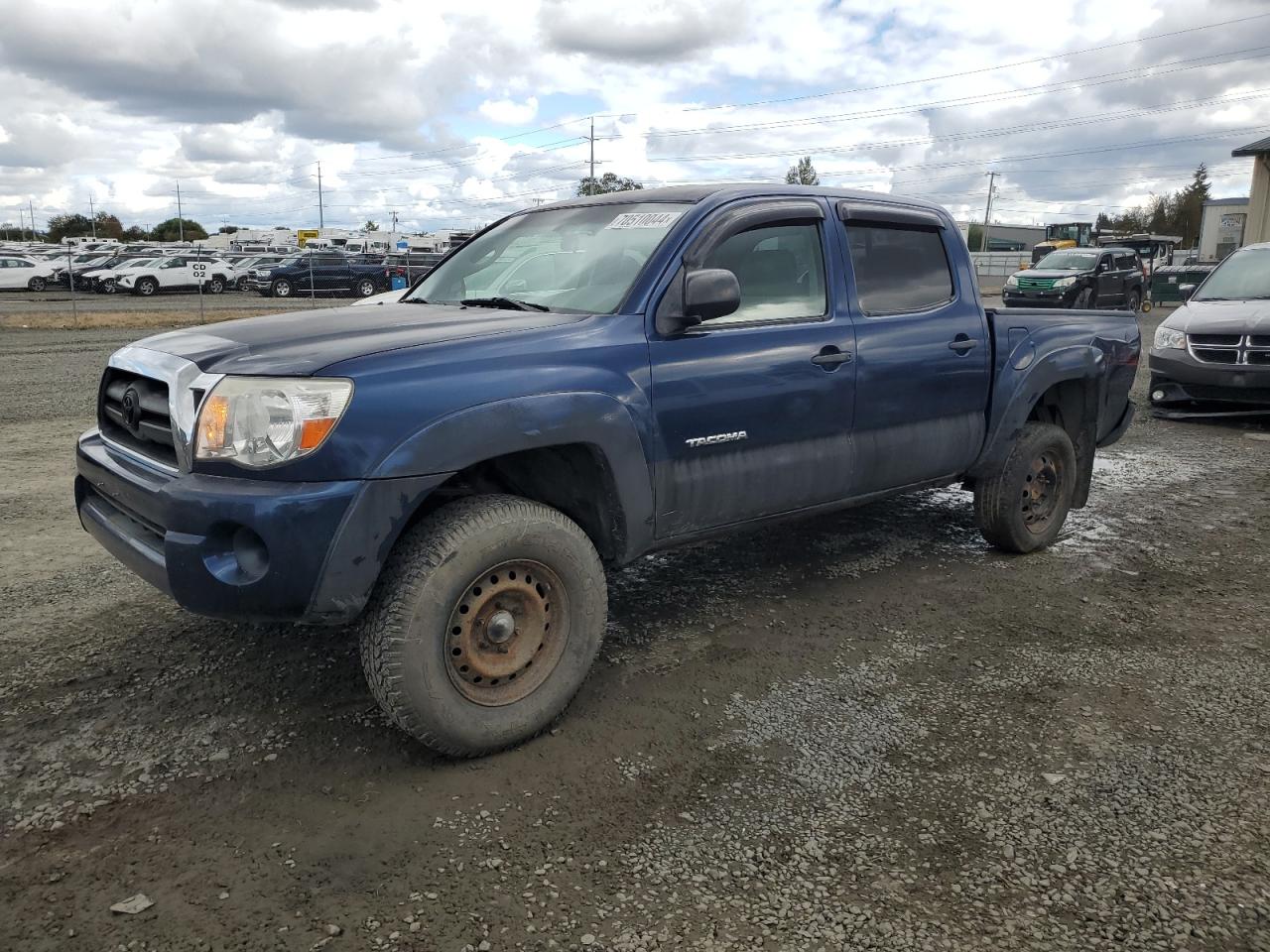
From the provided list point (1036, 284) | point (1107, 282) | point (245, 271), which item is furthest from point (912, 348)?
point (245, 271)

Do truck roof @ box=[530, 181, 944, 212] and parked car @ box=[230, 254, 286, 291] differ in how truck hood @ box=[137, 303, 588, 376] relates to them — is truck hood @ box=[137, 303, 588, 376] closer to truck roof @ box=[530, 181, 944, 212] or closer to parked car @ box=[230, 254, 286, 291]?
truck roof @ box=[530, 181, 944, 212]

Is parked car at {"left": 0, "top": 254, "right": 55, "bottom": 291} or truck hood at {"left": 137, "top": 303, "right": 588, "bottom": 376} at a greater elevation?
parked car at {"left": 0, "top": 254, "right": 55, "bottom": 291}

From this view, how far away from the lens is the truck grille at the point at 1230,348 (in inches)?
343

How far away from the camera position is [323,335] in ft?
10.3

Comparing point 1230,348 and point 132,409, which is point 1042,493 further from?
point 1230,348

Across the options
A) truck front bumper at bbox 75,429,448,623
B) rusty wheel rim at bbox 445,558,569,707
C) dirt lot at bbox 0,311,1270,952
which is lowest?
dirt lot at bbox 0,311,1270,952

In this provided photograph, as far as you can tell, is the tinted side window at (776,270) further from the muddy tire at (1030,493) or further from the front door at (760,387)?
the muddy tire at (1030,493)

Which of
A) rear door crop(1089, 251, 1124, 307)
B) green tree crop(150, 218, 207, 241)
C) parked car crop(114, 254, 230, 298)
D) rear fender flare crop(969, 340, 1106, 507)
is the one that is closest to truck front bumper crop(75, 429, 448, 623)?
rear fender flare crop(969, 340, 1106, 507)

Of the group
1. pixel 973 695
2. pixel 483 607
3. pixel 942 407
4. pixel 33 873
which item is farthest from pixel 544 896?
pixel 942 407

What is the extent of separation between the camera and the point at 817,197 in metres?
4.18

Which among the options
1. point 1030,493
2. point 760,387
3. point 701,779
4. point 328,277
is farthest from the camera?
point 328,277

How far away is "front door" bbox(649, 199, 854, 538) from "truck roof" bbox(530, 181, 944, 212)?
9 cm

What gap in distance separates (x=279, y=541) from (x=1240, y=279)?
10.4 metres

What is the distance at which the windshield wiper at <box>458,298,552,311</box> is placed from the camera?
362 cm
